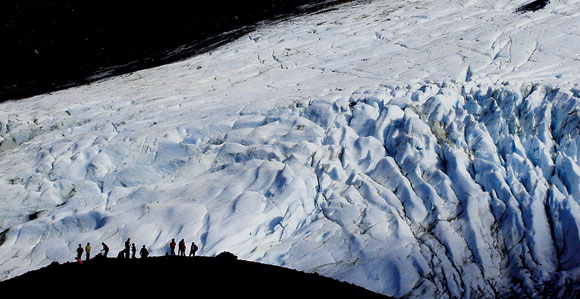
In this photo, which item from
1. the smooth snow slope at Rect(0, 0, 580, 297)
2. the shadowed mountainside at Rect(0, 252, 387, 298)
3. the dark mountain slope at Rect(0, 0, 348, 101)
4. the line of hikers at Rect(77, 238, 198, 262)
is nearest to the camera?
the shadowed mountainside at Rect(0, 252, 387, 298)

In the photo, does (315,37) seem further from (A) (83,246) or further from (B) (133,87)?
(A) (83,246)

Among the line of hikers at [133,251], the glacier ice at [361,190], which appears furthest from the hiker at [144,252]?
the glacier ice at [361,190]

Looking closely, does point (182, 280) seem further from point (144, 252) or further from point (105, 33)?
point (105, 33)

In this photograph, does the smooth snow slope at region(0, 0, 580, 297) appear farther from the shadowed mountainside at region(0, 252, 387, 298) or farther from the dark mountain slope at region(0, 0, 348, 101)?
the dark mountain slope at region(0, 0, 348, 101)

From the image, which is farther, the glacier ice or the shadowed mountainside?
the glacier ice

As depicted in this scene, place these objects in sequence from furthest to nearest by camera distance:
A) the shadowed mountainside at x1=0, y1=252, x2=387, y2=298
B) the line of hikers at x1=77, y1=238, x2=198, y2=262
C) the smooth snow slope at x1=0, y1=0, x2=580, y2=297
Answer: the smooth snow slope at x1=0, y1=0, x2=580, y2=297
the line of hikers at x1=77, y1=238, x2=198, y2=262
the shadowed mountainside at x1=0, y1=252, x2=387, y2=298

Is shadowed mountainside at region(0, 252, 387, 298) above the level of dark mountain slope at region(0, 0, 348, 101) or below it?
below

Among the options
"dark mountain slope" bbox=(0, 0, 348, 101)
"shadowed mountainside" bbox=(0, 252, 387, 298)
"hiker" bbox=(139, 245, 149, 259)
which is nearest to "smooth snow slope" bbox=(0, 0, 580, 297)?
"hiker" bbox=(139, 245, 149, 259)

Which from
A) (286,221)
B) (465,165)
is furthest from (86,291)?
(465,165)
